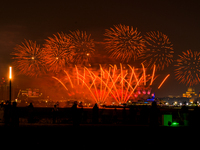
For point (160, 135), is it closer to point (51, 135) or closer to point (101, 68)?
point (51, 135)

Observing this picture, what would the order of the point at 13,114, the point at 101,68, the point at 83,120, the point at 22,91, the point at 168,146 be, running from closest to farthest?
the point at 168,146 → the point at 13,114 → the point at 83,120 → the point at 101,68 → the point at 22,91

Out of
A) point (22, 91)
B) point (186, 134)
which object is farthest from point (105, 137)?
point (22, 91)

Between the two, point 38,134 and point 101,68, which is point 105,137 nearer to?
point 38,134

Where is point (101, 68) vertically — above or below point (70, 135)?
above

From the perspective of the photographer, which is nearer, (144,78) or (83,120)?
(83,120)

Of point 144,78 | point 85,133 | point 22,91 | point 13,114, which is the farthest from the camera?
point 22,91

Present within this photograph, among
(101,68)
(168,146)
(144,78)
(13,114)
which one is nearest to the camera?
(168,146)

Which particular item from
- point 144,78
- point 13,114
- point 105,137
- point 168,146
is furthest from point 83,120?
point 144,78

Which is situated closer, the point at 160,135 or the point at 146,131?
the point at 160,135

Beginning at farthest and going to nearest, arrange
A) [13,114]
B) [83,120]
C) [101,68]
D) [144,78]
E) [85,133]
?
[101,68] → [144,78] → [83,120] → [13,114] → [85,133]
